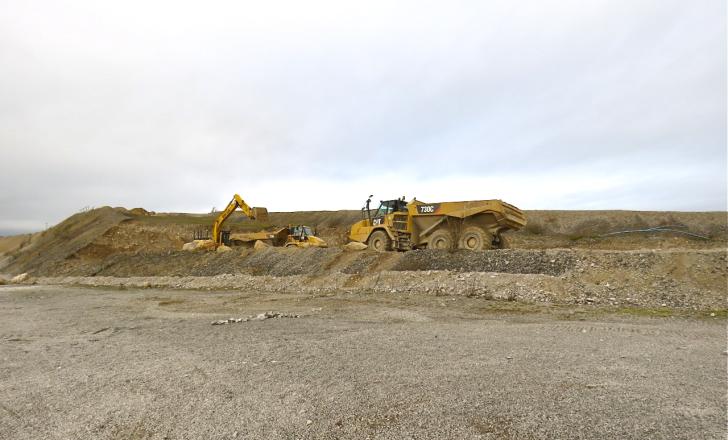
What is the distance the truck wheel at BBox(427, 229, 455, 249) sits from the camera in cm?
1867

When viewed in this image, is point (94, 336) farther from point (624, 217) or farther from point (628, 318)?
point (624, 217)

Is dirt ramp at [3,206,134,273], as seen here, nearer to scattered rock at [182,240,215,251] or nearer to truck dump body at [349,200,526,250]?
scattered rock at [182,240,215,251]

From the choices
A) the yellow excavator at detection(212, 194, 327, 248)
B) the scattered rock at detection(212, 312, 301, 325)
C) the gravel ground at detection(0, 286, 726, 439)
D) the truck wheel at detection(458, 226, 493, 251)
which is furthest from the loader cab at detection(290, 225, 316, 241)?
the gravel ground at detection(0, 286, 726, 439)

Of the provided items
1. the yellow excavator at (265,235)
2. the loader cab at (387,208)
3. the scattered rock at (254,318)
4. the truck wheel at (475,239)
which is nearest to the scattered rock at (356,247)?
the loader cab at (387,208)

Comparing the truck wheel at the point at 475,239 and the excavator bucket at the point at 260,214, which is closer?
the truck wheel at the point at 475,239

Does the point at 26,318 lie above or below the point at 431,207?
below

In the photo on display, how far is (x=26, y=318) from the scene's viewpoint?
11281 mm

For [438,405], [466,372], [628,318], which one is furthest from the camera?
[628,318]

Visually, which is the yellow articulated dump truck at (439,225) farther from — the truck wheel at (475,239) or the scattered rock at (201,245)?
the scattered rock at (201,245)

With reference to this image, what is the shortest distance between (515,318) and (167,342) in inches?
296

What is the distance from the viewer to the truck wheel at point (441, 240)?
18.7 meters

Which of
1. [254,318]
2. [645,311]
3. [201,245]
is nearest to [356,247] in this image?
[254,318]

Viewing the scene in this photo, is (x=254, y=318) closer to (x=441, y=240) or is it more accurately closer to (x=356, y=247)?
(x=356, y=247)

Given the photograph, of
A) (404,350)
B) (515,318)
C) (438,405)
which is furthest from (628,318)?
(438,405)
